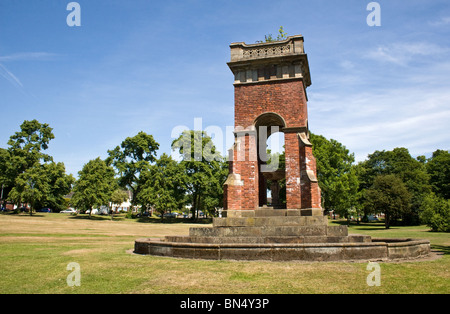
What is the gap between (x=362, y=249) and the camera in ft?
28.3

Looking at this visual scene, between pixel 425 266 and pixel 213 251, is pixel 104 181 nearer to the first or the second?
pixel 213 251

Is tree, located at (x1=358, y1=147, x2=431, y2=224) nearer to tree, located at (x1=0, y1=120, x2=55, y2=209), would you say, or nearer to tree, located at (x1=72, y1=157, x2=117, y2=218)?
tree, located at (x1=72, y1=157, x2=117, y2=218)

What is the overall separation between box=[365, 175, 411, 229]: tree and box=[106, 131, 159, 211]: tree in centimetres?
3579

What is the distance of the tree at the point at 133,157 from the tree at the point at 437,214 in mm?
40793

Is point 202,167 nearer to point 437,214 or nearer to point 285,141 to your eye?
point 437,214

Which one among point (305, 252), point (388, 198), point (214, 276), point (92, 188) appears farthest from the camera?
point (92, 188)

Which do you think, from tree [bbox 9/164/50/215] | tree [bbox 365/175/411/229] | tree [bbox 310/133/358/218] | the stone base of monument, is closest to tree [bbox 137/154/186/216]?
tree [bbox 9/164/50/215]

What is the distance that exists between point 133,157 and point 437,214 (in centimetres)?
4570

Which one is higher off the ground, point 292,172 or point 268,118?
point 268,118

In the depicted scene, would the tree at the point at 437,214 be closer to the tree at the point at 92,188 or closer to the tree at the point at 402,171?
the tree at the point at 402,171

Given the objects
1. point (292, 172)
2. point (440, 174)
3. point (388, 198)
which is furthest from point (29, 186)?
point (440, 174)

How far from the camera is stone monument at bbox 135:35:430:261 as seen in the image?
33.2 feet

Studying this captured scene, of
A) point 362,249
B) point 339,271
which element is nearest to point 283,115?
point 362,249

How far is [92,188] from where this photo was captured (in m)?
45.1
